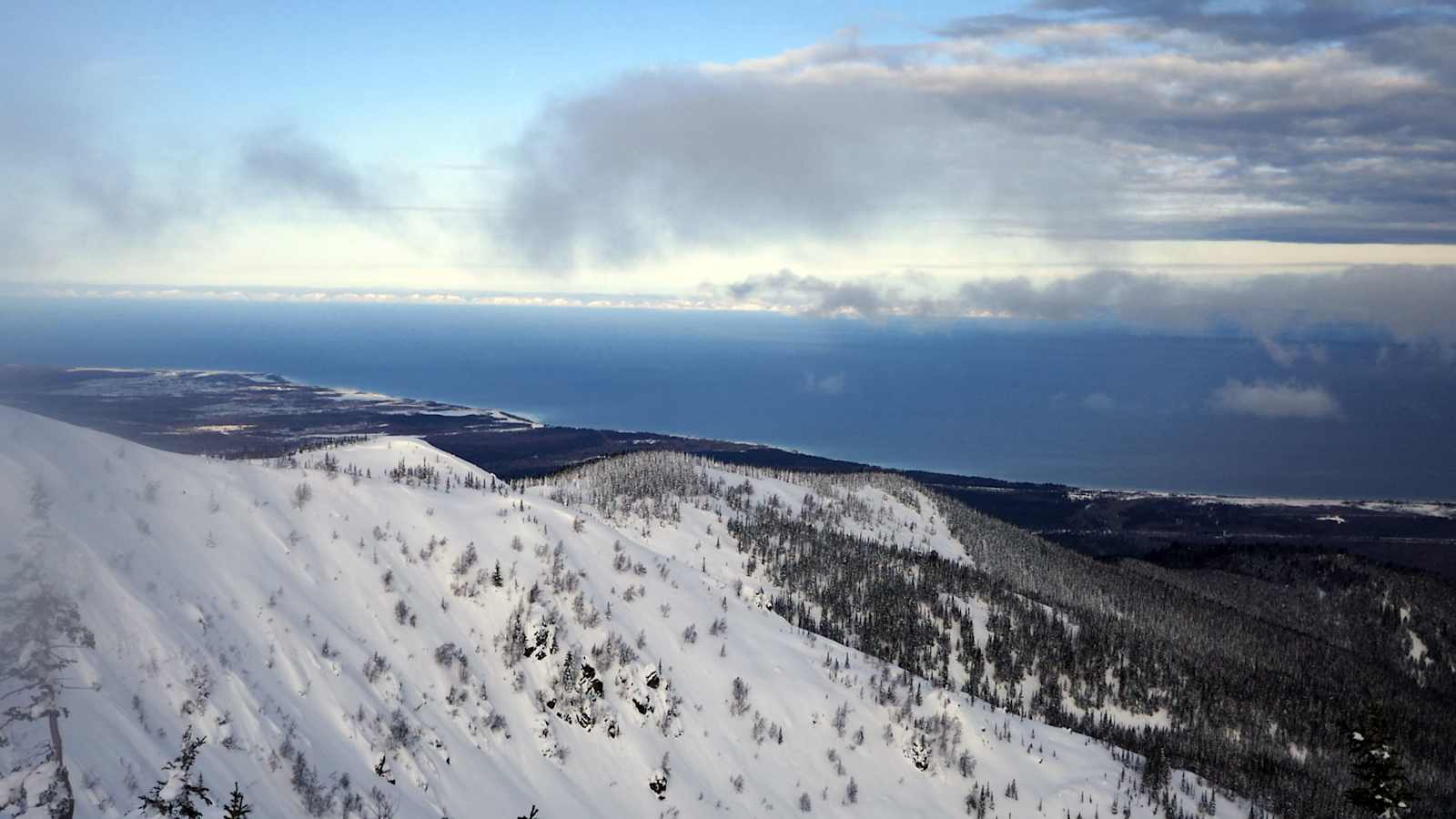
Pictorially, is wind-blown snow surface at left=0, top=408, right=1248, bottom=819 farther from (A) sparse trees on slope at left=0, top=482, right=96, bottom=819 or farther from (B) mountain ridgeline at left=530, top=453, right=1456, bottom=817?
(B) mountain ridgeline at left=530, top=453, right=1456, bottom=817

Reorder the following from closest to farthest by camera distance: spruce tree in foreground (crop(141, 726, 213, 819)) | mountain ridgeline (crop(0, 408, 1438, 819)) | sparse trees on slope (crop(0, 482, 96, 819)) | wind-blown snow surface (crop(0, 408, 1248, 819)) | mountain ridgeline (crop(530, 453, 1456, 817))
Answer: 1. sparse trees on slope (crop(0, 482, 96, 819))
2. spruce tree in foreground (crop(141, 726, 213, 819))
3. mountain ridgeline (crop(0, 408, 1438, 819))
4. wind-blown snow surface (crop(0, 408, 1248, 819))
5. mountain ridgeline (crop(530, 453, 1456, 817))

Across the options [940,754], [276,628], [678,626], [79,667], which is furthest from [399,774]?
[940,754]

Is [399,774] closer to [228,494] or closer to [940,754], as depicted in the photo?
[228,494]

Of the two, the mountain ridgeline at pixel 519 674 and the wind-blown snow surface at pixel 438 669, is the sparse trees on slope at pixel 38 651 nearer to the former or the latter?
the mountain ridgeline at pixel 519 674

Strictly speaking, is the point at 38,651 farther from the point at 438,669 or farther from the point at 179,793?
the point at 438,669

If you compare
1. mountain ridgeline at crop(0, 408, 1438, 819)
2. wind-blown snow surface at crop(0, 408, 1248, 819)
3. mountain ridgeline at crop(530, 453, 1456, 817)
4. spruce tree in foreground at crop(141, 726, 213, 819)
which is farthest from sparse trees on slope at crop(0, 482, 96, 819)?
mountain ridgeline at crop(530, 453, 1456, 817)

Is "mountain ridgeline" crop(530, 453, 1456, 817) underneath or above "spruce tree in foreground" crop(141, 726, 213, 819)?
underneath

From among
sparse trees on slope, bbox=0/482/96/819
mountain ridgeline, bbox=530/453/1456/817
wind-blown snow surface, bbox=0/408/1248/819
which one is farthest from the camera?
mountain ridgeline, bbox=530/453/1456/817

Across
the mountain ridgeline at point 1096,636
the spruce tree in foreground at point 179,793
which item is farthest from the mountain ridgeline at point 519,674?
the mountain ridgeline at point 1096,636
